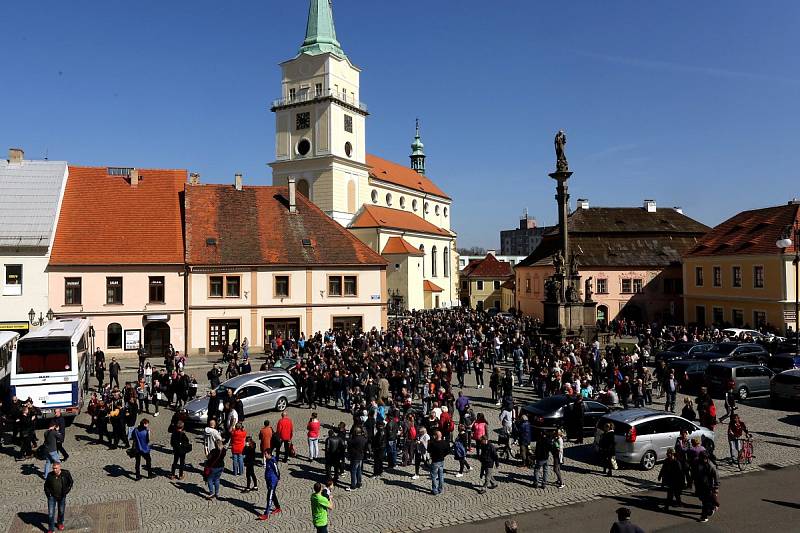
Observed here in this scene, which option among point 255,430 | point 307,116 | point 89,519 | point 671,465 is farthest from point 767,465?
point 307,116

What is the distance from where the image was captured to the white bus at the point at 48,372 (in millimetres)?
18625

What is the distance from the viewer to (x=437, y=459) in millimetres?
13148

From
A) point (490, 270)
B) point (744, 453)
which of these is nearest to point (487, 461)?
point (744, 453)

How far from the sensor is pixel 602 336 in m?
34.6

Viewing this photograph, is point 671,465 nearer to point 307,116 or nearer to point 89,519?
point 89,519

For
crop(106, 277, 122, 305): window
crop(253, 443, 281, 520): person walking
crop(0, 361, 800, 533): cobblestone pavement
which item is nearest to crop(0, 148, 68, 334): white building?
crop(106, 277, 122, 305): window

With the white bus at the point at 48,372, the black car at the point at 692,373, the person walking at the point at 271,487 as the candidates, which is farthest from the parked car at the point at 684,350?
the white bus at the point at 48,372

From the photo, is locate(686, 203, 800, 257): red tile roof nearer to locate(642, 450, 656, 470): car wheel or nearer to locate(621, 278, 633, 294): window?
locate(621, 278, 633, 294): window

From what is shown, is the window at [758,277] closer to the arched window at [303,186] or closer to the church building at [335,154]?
the church building at [335,154]

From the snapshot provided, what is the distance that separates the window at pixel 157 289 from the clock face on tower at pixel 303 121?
111ft

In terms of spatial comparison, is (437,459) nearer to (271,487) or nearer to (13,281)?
(271,487)

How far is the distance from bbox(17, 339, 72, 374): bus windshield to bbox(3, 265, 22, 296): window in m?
16.5

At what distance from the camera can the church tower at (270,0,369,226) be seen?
62812 millimetres

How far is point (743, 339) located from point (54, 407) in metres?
34.2
